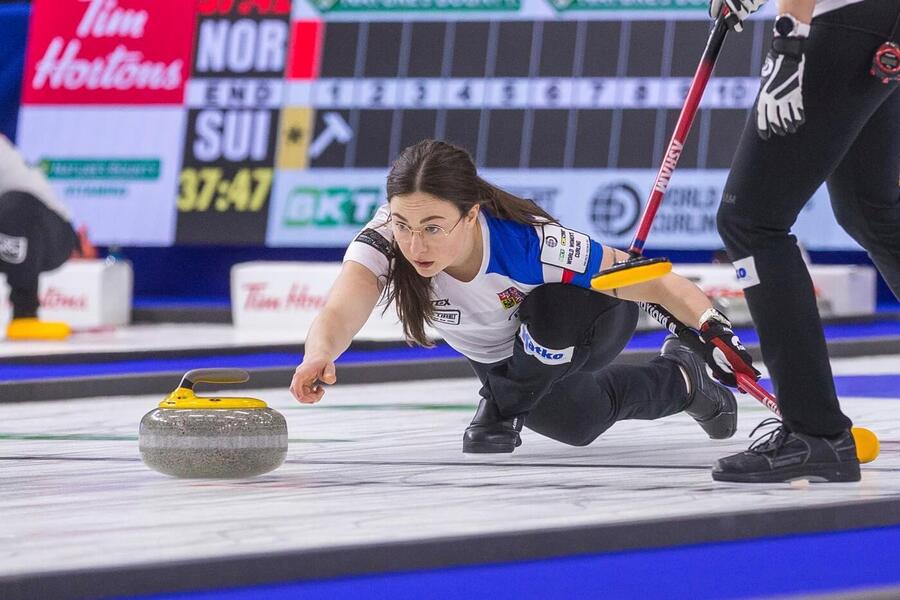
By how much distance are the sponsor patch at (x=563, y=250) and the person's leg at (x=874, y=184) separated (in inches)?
20.4

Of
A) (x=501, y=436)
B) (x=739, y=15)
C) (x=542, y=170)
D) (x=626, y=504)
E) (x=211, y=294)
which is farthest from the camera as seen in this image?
(x=211, y=294)

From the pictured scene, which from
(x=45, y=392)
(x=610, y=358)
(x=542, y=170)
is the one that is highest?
(x=542, y=170)

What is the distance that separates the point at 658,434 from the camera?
3461 millimetres

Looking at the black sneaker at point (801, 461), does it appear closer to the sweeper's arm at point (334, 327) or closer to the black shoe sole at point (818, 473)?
the black shoe sole at point (818, 473)

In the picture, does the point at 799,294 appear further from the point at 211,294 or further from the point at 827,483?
the point at 211,294

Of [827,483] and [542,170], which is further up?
[542,170]

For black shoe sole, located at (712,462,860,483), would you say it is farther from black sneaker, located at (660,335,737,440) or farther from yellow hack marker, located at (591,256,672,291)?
black sneaker, located at (660,335,737,440)

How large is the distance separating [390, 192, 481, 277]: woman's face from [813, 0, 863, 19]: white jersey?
0.74 metres

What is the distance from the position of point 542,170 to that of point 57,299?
2.50 metres

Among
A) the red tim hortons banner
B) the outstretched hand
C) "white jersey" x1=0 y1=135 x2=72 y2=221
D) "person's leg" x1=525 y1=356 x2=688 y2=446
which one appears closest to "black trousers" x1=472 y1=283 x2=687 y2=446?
"person's leg" x1=525 y1=356 x2=688 y2=446

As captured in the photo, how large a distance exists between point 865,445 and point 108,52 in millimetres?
6534

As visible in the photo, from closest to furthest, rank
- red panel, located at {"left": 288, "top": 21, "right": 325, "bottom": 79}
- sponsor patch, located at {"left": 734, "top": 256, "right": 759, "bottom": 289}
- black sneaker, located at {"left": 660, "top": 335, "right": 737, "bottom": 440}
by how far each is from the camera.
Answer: sponsor patch, located at {"left": 734, "top": 256, "right": 759, "bottom": 289} → black sneaker, located at {"left": 660, "top": 335, "right": 737, "bottom": 440} → red panel, located at {"left": 288, "top": 21, "right": 325, "bottom": 79}

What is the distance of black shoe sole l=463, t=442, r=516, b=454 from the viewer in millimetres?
3096

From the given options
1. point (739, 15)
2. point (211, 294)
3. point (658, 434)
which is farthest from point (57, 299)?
point (739, 15)
